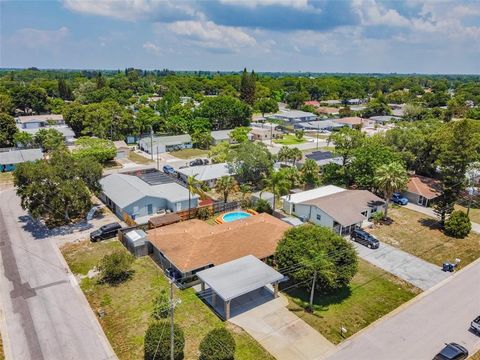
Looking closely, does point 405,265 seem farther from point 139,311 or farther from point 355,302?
point 139,311

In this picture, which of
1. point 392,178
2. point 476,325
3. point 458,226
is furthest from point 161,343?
point 458,226

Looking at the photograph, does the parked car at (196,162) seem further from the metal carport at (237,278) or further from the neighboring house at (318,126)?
the neighboring house at (318,126)

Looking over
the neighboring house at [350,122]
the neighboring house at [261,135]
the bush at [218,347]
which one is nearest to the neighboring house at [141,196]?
the bush at [218,347]

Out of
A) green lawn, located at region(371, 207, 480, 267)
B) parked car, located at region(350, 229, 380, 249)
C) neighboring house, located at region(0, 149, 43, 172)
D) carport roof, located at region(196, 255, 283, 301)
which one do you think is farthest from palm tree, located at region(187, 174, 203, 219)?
neighboring house, located at region(0, 149, 43, 172)

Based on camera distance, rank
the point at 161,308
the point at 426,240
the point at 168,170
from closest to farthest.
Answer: the point at 161,308 < the point at 426,240 < the point at 168,170

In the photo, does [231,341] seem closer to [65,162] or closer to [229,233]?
[229,233]

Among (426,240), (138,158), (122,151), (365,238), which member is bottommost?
(138,158)

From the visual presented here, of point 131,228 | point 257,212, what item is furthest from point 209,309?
point 257,212
